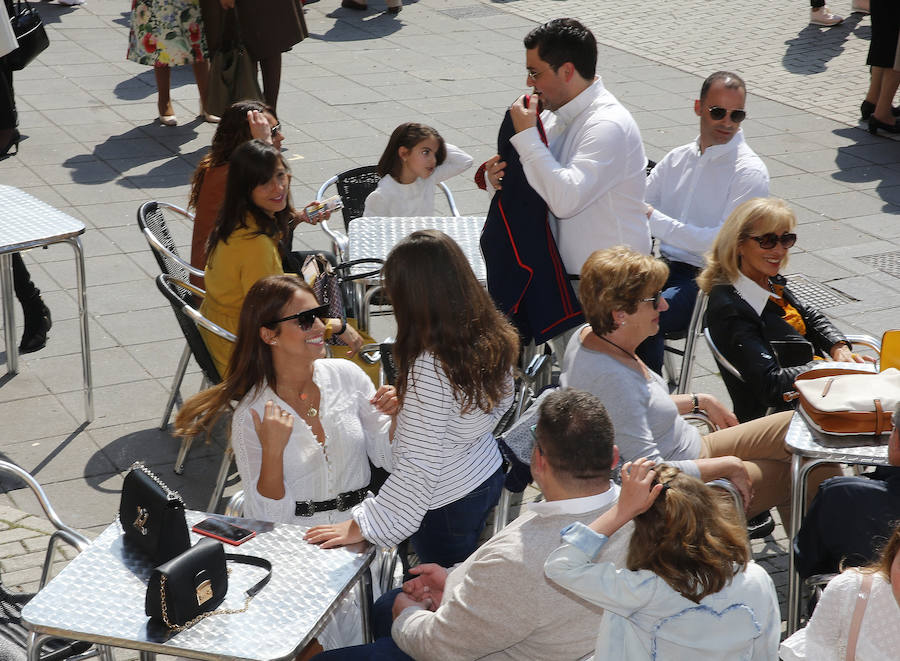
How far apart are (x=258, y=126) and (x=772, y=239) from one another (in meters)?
2.64

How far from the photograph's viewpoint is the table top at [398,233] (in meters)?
5.04

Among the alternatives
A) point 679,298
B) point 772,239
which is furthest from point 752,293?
point 679,298

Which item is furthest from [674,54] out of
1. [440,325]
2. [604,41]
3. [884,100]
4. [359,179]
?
[440,325]

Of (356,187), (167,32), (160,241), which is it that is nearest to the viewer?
(160,241)

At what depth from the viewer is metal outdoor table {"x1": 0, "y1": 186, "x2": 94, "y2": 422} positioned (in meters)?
4.74

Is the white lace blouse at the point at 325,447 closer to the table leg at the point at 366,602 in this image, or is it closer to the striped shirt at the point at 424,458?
the striped shirt at the point at 424,458

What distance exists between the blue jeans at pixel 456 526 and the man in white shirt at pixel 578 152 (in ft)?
4.12

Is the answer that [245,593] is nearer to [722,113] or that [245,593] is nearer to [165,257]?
[165,257]

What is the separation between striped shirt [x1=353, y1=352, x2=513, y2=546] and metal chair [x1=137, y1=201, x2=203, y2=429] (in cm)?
193

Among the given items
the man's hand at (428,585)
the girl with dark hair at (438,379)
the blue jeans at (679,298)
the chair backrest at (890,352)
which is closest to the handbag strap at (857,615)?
the man's hand at (428,585)

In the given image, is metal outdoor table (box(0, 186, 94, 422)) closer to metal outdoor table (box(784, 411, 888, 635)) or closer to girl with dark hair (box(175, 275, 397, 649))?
girl with dark hair (box(175, 275, 397, 649))

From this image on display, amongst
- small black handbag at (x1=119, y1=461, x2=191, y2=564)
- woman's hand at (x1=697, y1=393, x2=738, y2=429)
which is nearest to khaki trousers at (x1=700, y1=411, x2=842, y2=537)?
woman's hand at (x1=697, y1=393, x2=738, y2=429)

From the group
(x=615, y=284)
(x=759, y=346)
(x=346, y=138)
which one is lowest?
(x=346, y=138)

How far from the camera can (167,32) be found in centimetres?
907
